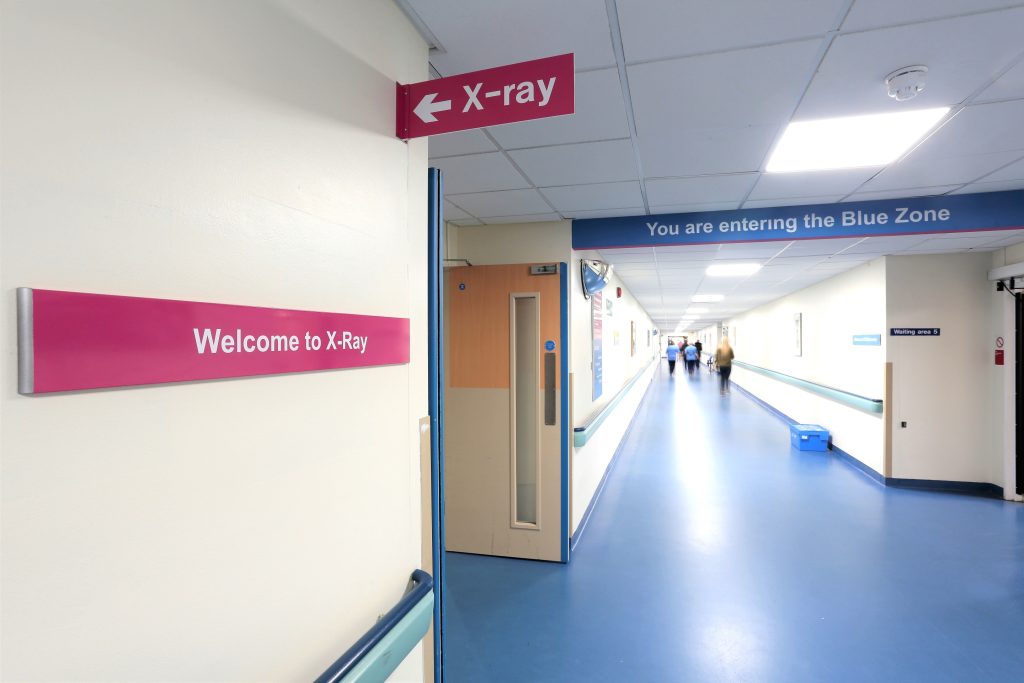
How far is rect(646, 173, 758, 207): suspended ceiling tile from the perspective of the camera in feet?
10.6

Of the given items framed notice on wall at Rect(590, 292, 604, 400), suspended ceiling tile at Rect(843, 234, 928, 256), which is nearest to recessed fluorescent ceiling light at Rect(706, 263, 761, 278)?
suspended ceiling tile at Rect(843, 234, 928, 256)

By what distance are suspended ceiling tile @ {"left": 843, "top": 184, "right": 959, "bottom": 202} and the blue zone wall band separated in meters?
0.05

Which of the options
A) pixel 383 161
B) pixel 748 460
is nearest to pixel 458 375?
pixel 383 161

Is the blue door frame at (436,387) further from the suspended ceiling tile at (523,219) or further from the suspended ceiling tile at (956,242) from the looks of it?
the suspended ceiling tile at (956,242)

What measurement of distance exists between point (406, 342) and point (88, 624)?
1.06 meters

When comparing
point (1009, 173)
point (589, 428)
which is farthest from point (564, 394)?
point (1009, 173)

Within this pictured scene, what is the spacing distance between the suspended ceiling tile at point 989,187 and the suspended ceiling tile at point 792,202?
743 mm

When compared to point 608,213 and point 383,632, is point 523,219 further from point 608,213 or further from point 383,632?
point 383,632

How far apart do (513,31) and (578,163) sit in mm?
1248

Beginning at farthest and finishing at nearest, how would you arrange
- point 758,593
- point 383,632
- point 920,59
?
point 758,593
point 920,59
point 383,632

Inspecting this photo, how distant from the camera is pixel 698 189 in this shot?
136 inches

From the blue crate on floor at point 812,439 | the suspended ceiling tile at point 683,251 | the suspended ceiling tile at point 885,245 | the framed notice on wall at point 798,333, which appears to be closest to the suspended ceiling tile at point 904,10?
the suspended ceiling tile at point 683,251

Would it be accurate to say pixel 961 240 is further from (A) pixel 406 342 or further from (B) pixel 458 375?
(A) pixel 406 342

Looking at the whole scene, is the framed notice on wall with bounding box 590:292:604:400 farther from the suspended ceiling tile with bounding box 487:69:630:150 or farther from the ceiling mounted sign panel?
the ceiling mounted sign panel
